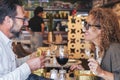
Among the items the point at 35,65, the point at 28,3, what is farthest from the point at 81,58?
the point at 28,3

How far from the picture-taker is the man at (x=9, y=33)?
74.7 inches

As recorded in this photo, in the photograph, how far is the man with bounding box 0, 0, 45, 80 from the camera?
6.23 feet

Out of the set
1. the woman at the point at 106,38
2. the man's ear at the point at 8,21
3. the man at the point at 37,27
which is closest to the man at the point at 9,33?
the man's ear at the point at 8,21

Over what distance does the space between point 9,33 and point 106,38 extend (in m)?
0.84

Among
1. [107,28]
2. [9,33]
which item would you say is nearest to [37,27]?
[107,28]

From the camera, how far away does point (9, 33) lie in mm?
2059

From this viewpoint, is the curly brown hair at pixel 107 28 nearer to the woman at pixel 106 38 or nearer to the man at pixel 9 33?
the woman at pixel 106 38

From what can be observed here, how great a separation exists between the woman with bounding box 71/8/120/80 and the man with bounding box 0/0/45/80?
1.48 ft

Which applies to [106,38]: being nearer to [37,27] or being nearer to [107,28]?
[107,28]

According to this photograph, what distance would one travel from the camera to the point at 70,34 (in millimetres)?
3916

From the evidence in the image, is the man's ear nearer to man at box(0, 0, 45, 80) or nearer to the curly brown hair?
man at box(0, 0, 45, 80)

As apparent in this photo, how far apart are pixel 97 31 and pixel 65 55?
1.20 ft

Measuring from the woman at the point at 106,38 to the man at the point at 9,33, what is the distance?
45 cm

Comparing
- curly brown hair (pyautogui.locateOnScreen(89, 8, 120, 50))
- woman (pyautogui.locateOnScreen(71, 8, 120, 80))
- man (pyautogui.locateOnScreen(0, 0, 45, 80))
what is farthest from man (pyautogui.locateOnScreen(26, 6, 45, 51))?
man (pyautogui.locateOnScreen(0, 0, 45, 80))
